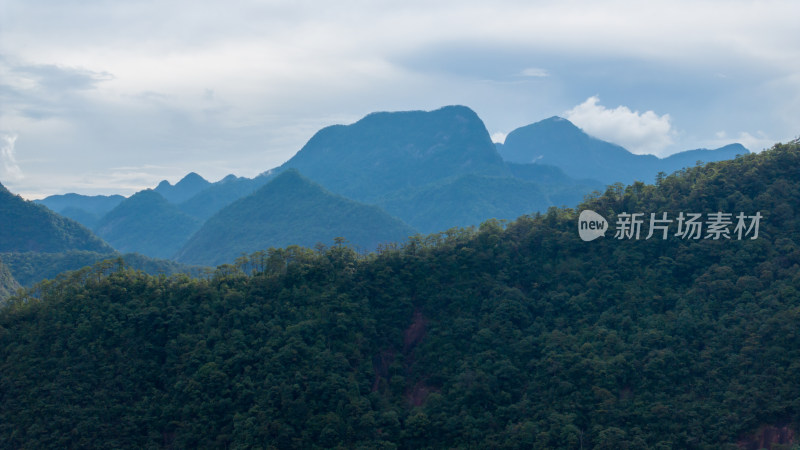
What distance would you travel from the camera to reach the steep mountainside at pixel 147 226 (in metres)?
110

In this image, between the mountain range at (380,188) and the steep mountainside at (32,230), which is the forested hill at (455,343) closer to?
the mountain range at (380,188)

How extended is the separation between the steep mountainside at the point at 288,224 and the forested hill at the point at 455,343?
4901 centimetres

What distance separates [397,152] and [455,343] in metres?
108

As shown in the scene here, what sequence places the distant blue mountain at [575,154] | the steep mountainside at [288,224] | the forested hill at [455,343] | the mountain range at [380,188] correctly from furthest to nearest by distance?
the distant blue mountain at [575,154]
the mountain range at [380,188]
the steep mountainside at [288,224]
the forested hill at [455,343]

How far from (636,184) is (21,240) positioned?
67.4 meters

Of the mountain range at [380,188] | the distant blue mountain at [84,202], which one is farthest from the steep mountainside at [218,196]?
the distant blue mountain at [84,202]

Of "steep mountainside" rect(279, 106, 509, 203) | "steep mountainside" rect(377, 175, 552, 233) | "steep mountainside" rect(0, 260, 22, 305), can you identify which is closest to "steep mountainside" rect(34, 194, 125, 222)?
"steep mountainside" rect(279, 106, 509, 203)

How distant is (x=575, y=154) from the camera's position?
149 metres

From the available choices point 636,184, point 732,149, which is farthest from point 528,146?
point 636,184

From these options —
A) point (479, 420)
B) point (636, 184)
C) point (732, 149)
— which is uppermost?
point (732, 149)

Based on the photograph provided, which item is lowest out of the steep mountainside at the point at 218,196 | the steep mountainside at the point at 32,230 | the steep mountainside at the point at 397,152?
the steep mountainside at the point at 32,230

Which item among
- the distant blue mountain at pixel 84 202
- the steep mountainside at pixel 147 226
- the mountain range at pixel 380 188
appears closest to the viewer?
the mountain range at pixel 380 188

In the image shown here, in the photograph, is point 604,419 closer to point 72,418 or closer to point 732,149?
point 72,418

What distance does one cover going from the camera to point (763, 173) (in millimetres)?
28188
